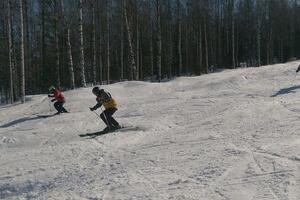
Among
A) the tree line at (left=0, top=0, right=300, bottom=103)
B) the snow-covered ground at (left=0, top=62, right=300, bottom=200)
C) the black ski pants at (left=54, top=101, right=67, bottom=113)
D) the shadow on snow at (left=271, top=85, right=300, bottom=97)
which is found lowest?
the snow-covered ground at (left=0, top=62, right=300, bottom=200)

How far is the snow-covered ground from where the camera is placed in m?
10.1

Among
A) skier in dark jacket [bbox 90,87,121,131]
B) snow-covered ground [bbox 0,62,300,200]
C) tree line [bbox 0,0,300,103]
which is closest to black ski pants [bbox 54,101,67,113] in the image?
snow-covered ground [bbox 0,62,300,200]

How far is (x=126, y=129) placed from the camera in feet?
53.5

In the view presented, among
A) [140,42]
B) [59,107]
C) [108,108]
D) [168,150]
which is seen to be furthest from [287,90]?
[140,42]

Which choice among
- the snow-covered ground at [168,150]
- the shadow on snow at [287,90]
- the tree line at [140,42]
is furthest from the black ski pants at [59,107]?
the tree line at [140,42]

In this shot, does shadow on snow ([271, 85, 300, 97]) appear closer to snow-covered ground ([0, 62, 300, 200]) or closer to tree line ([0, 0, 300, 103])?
snow-covered ground ([0, 62, 300, 200])

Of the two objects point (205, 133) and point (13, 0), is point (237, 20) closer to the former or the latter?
point (13, 0)

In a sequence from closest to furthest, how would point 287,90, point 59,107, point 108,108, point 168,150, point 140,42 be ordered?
point 168,150 → point 108,108 → point 287,90 → point 59,107 → point 140,42

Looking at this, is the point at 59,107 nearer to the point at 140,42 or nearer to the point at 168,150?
the point at 168,150

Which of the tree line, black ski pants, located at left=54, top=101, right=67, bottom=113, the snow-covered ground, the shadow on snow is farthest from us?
the tree line

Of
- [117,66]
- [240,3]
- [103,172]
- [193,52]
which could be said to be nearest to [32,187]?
[103,172]

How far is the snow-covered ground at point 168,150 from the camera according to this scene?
10.1 metres

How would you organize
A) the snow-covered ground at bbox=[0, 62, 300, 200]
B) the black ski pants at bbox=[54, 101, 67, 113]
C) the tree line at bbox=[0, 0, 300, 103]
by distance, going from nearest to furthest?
the snow-covered ground at bbox=[0, 62, 300, 200]
the black ski pants at bbox=[54, 101, 67, 113]
the tree line at bbox=[0, 0, 300, 103]

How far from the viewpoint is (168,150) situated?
42.7 feet
